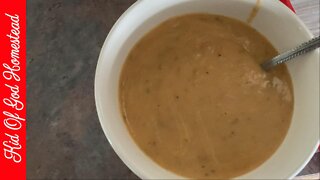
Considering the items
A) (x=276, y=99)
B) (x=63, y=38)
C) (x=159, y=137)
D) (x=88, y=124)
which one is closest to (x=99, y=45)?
(x=63, y=38)

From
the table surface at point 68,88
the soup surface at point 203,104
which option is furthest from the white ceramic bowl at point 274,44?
the table surface at point 68,88

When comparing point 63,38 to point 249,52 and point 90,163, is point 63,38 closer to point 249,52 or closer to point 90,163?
point 90,163

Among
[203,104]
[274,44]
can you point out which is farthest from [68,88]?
[274,44]

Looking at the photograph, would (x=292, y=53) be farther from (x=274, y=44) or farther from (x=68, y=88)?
(x=68, y=88)

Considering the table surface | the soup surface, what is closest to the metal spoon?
the soup surface

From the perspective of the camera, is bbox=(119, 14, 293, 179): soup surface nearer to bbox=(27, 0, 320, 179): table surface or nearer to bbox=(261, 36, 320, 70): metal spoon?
bbox=(261, 36, 320, 70): metal spoon

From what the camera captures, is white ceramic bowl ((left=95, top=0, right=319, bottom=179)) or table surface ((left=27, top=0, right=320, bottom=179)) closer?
white ceramic bowl ((left=95, top=0, right=319, bottom=179))
